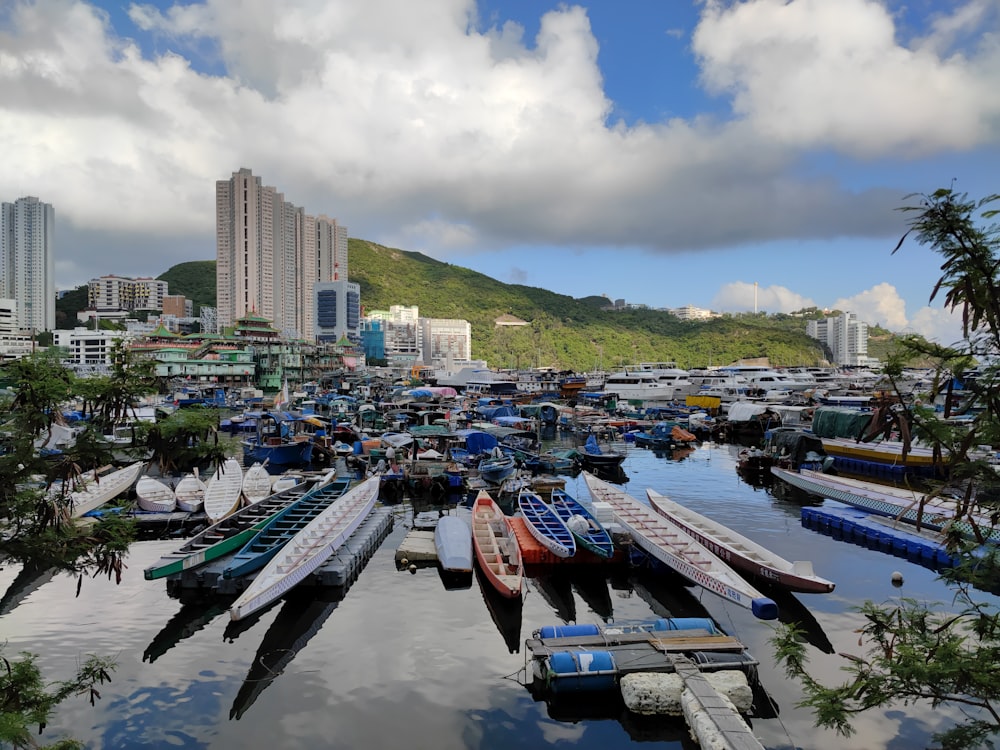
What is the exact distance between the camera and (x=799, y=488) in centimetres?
2850

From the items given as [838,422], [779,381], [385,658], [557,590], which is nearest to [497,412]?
[838,422]

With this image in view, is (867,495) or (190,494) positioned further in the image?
(867,495)

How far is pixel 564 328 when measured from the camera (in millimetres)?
166875

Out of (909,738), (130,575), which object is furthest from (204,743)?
(909,738)

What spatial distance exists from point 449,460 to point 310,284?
119m

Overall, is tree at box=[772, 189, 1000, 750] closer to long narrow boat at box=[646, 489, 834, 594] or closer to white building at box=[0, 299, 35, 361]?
long narrow boat at box=[646, 489, 834, 594]

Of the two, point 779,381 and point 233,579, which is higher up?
point 779,381

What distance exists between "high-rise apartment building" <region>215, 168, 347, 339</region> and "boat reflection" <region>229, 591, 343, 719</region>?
106m

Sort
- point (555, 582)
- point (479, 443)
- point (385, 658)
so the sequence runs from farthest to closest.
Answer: point (479, 443) → point (555, 582) → point (385, 658)

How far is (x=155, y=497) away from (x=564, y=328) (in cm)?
14866

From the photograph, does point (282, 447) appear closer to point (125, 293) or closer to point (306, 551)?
→ point (306, 551)

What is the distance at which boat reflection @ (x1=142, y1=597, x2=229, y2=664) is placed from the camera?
41.7 feet

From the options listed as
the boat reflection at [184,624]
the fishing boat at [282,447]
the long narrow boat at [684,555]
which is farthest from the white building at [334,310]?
the boat reflection at [184,624]

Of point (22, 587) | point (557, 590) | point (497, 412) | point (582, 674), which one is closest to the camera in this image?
point (582, 674)
